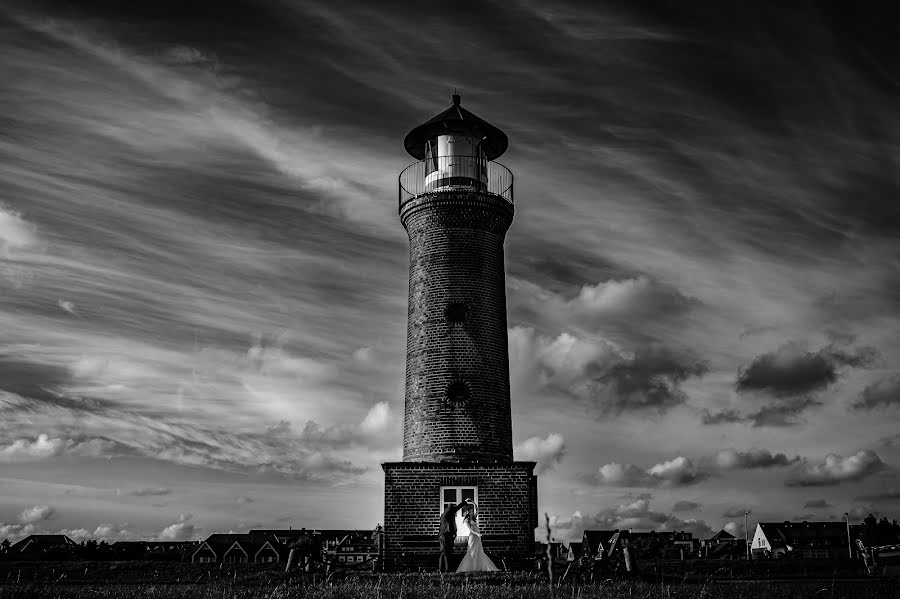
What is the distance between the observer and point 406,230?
31250mm

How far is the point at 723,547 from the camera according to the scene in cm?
9831

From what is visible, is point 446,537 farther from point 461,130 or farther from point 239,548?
point 239,548

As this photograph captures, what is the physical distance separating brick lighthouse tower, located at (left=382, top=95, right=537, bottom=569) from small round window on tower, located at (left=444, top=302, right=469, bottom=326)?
1.3 inches

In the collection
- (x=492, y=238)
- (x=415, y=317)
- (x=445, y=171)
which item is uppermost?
(x=445, y=171)

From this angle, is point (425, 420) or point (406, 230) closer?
point (425, 420)

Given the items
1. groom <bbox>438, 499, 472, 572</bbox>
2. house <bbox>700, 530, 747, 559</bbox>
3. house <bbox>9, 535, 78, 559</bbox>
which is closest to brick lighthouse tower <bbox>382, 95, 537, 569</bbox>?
groom <bbox>438, 499, 472, 572</bbox>

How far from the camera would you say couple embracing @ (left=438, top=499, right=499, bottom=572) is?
862 inches

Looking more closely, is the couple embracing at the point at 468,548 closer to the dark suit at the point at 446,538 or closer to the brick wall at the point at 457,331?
the dark suit at the point at 446,538

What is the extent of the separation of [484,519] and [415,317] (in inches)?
278

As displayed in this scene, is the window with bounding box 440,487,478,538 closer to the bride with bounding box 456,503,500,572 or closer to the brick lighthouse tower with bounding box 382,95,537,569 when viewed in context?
the brick lighthouse tower with bounding box 382,95,537,569

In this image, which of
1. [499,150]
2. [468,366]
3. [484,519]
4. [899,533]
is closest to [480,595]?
[484,519]

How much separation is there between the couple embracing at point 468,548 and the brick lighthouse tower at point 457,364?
1.56 m

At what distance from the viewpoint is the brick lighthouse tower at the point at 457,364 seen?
2603 cm

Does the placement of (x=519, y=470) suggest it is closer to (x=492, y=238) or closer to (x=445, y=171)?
(x=492, y=238)
